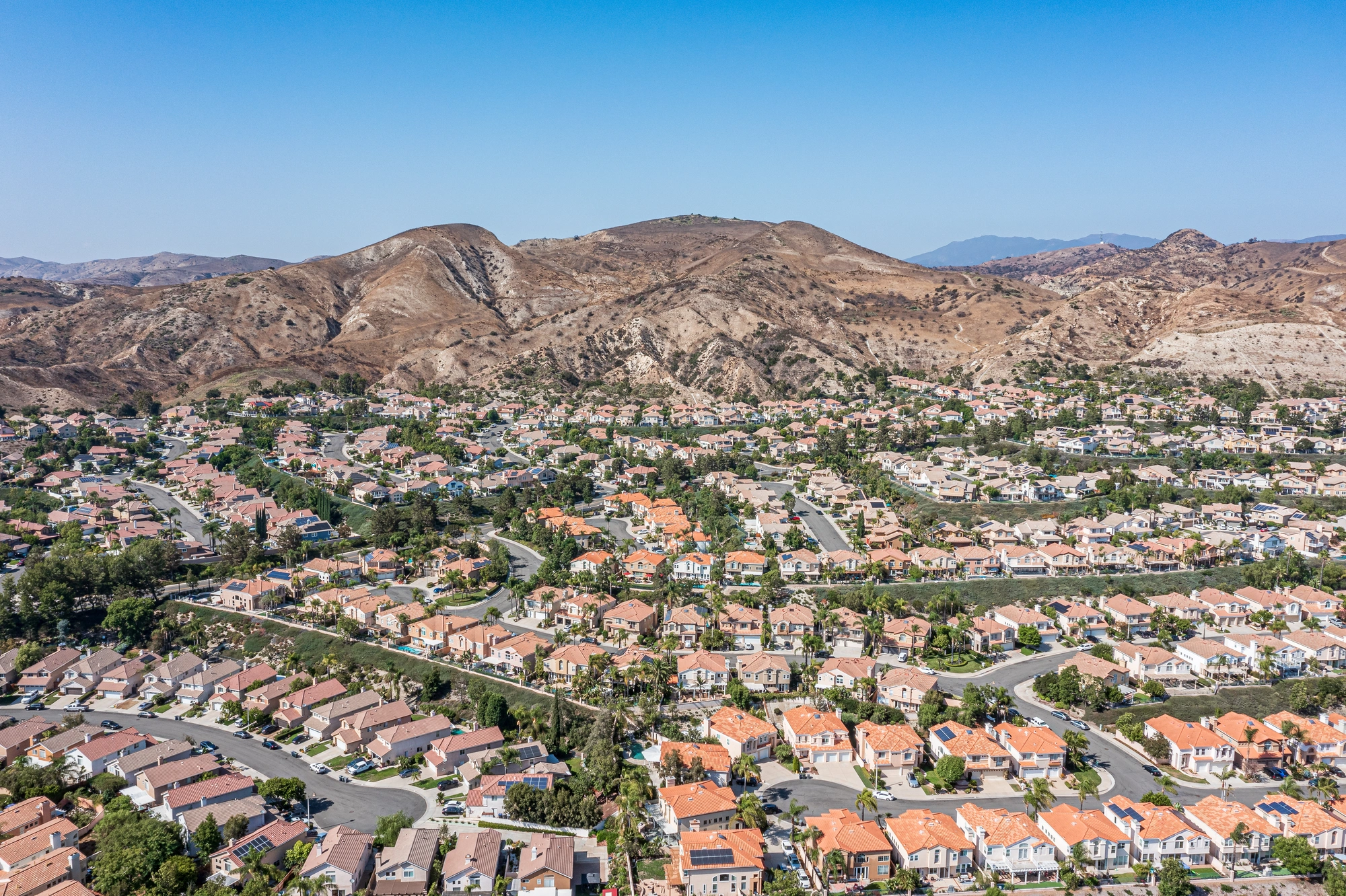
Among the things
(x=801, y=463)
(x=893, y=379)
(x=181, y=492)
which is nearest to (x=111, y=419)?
(x=181, y=492)

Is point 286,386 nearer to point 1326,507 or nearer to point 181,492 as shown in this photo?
point 181,492

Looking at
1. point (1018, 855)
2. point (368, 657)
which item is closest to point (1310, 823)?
point (1018, 855)

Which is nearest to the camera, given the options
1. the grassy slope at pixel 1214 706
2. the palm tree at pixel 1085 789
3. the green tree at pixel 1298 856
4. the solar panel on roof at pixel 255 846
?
the green tree at pixel 1298 856

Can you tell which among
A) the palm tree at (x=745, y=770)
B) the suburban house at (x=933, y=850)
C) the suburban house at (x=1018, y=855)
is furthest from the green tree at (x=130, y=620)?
the suburban house at (x=1018, y=855)

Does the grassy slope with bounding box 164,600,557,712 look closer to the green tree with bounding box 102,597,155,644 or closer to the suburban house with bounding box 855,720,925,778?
the green tree with bounding box 102,597,155,644

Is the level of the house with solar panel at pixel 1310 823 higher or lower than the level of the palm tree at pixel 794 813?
higher

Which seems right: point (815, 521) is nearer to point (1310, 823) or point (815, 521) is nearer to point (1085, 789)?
point (1085, 789)

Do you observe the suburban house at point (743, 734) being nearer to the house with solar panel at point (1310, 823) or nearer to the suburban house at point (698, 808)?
the suburban house at point (698, 808)

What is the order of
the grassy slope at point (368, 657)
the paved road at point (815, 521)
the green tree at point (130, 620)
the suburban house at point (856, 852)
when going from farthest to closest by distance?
the paved road at point (815, 521)
the green tree at point (130, 620)
the grassy slope at point (368, 657)
the suburban house at point (856, 852)
